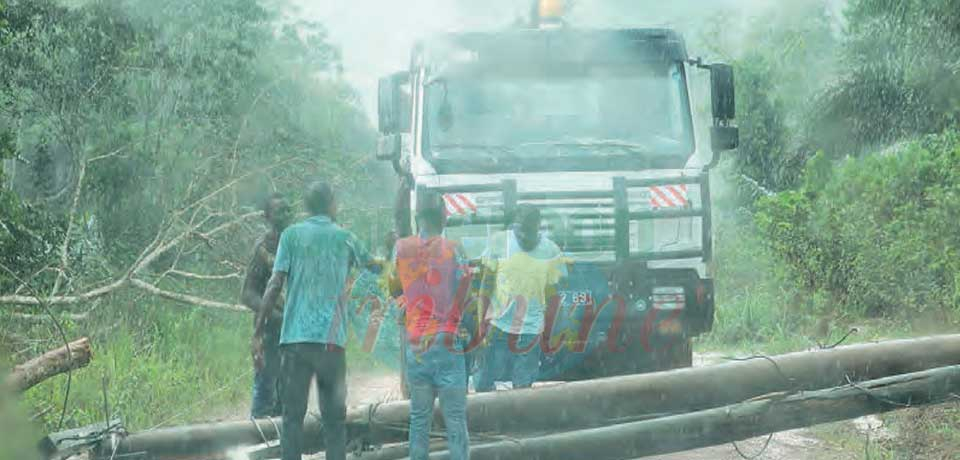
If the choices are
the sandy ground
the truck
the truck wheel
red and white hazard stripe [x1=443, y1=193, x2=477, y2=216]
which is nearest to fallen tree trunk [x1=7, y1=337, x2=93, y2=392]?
the sandy ground

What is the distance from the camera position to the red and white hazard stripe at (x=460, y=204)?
8648 millimetres

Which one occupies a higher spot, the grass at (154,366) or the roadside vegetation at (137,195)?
the roadside vegetation at (137,195)

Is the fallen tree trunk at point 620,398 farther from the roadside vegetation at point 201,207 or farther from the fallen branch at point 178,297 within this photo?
the fallen branch at point 178,297

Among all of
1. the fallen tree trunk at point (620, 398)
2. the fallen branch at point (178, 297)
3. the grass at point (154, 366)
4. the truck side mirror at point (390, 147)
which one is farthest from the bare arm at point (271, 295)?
the fallen branch at point (178, 297)

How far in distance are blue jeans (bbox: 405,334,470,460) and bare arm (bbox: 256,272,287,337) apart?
2.48ft

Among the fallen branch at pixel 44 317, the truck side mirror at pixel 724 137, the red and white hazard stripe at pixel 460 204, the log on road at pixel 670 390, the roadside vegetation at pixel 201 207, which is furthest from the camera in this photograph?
the roadside vegetation at pixel 201 207

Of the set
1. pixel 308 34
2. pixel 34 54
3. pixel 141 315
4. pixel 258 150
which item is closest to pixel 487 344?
pixel 141 315

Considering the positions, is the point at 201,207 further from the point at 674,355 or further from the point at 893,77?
the point at 893,77

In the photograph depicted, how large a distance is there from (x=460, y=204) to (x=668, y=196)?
154cm

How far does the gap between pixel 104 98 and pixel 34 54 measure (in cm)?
153

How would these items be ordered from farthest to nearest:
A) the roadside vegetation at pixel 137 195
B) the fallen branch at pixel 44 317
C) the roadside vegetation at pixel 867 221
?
the roadside vegetation at pixel 867 221 < the fallen branch at pixel 44 317 < the roadside vegetation at pixel 137 195

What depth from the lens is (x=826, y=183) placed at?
50.8ft

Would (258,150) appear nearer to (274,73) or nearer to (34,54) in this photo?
(274,73)

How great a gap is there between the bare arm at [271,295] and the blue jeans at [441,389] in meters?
0.76
